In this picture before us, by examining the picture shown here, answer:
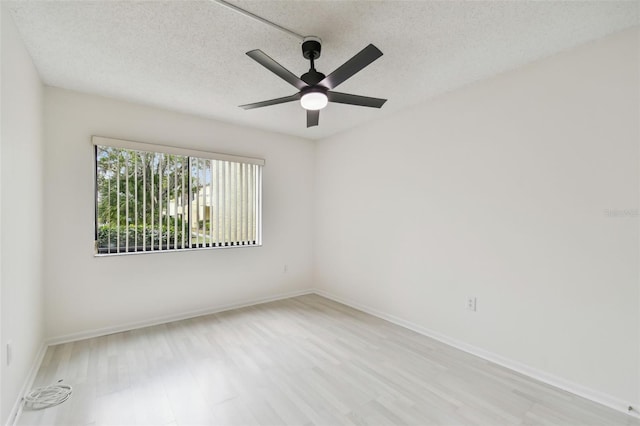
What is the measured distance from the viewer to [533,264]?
7.85 ft

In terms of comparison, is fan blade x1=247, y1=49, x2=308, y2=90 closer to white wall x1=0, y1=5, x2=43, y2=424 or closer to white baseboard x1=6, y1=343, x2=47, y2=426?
white wall x1=0, y1=5, x2=43, y2=424

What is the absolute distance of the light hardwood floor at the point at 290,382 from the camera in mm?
1872

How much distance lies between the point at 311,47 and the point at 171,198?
7.99 feet

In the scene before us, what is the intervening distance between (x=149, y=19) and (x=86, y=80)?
Result: 137 centimetres

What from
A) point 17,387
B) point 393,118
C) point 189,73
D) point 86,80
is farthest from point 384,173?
point 17,387

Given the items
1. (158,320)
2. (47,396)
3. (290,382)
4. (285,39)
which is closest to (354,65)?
(285,39)

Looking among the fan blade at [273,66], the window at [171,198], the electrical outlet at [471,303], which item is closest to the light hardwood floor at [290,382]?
the electrical outlet at [471,303]

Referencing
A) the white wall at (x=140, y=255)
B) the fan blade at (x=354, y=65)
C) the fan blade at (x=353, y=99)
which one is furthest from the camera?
the white wall at (x=140, y=255)

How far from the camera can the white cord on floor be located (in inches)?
76.8

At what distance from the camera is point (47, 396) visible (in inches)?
80.0

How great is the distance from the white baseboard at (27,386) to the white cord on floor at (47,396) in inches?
1.8

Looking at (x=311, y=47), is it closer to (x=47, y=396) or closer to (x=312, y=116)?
(x=312, y=116)

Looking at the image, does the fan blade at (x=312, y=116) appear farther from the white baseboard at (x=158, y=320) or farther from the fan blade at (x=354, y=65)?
the white baseboard at (x=158, y=320)

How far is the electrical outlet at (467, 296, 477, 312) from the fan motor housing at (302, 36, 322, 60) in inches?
99.1
